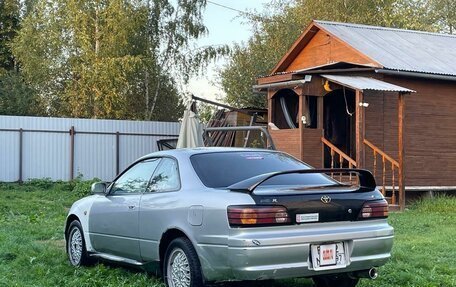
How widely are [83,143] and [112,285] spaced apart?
51.8 ft

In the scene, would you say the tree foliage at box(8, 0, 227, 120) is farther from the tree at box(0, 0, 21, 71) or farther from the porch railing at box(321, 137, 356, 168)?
the porch railing at box(321, 137, 356, 168)

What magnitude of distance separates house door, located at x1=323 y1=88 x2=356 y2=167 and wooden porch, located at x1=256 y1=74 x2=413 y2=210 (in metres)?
0.87

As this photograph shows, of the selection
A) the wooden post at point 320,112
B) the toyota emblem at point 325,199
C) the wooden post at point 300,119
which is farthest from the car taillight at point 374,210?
the wooden post at point 320,112

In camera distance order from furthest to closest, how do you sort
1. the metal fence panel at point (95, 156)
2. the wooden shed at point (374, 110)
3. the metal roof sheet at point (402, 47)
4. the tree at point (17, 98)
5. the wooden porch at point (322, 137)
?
the tree at point (17, 98) → the metal fence panel at point (95, 156) → the metal roof sheet at point (402, 47) → the wooden shed at point (374, 110) → the wooden porch at point (322, 137)

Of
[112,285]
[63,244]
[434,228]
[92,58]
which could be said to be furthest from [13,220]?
[92,58]

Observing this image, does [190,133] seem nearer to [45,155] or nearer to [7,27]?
[45,155]

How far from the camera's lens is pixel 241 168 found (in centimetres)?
688

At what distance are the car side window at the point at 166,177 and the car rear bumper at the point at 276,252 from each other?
37.9 inches

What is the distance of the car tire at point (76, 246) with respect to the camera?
8.20 metres

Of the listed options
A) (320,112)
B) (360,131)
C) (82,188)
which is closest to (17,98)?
(82,188)

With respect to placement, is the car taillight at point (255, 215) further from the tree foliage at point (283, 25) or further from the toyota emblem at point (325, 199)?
the tree foliage at point (283, 25)

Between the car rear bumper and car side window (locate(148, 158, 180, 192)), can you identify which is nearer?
the car rear bumper

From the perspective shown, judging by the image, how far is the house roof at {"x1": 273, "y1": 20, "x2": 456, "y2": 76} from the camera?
17.5 metres

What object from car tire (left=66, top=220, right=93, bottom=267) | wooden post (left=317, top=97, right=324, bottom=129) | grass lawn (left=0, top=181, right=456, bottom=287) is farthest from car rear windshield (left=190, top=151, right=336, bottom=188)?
wooden post (left=317, top=97, right=324, bottom=129)
